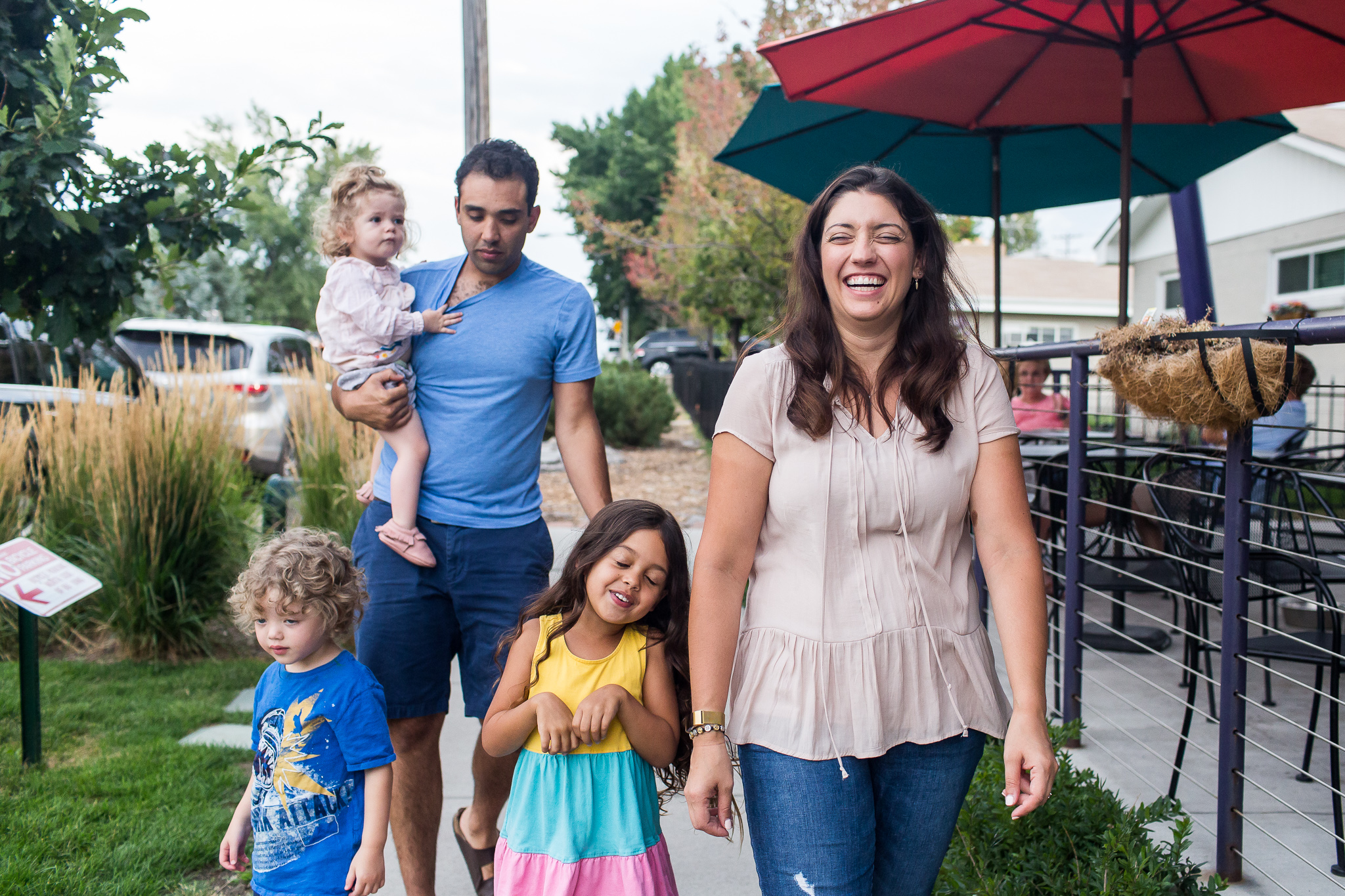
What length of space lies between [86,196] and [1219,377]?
3812 millimetres

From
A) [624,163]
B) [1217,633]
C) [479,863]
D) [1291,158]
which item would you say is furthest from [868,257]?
[624,163]

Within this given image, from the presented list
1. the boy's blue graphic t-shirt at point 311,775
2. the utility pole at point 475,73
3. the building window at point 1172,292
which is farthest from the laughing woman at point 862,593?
the building window at point 1172,292

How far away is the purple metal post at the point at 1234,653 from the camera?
2.52 m

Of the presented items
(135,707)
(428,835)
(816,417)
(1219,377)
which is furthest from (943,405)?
(135,707)

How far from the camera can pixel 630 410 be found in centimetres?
1502

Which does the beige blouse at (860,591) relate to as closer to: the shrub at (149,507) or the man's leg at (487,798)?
the man's leg at (487,798)

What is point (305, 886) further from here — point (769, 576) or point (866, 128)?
point (866, 128)

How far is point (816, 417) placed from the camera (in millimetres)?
1762

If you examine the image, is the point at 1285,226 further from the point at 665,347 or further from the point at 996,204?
the point at 665,347

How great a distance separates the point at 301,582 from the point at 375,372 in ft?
2.31

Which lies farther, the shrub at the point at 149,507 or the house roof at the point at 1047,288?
the house roof at the point at 1047,288

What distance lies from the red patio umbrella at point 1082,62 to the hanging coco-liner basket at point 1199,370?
1.41 metres

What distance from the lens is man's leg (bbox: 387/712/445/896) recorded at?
2703mm

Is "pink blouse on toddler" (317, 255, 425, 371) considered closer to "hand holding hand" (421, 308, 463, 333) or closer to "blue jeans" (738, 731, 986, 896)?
"hand holding hand" (421, 308, 463, 333)
